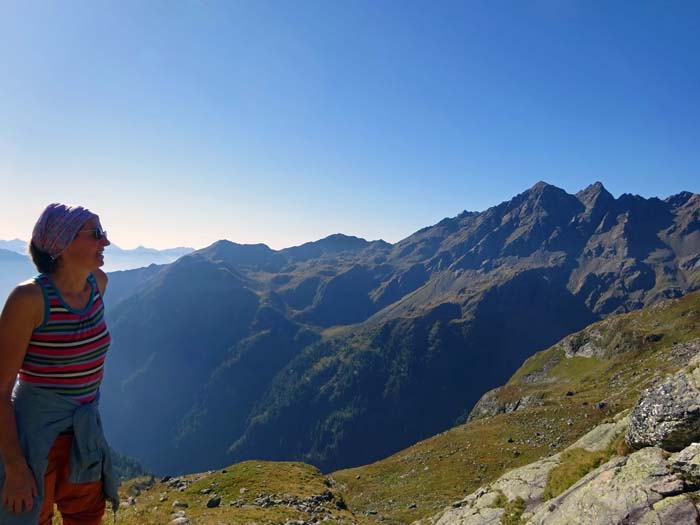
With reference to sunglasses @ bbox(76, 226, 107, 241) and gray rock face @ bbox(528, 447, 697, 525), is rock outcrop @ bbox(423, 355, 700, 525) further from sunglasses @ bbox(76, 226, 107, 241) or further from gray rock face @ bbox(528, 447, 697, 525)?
sunglasses @ bbox(76, 226, 107, 241)

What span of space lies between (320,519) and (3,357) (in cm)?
2537

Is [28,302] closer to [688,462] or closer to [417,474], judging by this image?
[688,462]

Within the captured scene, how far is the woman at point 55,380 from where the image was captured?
458 cm

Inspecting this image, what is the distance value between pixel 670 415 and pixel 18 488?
50.4 feet

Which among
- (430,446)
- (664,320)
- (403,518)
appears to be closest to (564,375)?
(664,320)

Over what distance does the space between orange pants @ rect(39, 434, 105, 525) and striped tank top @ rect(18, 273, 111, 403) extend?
2.19ft

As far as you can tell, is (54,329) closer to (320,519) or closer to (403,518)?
(320,519)

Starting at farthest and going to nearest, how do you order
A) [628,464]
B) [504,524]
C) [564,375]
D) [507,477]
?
1. [564,375]
2. [507,477]
3. [504,524]
4. [628,464]

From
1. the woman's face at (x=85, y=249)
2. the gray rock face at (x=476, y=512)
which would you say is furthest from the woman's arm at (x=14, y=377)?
the gray rock face at (x=476, y=512)

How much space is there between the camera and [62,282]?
5.25 m

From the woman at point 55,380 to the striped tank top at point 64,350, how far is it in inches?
0.4

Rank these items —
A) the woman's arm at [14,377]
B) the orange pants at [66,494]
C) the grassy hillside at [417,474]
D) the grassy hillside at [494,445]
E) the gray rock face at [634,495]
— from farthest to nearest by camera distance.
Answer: the grassy hillside at [494,445] → the grassy hillside at [417,474] → the gray rock face at [634,495] → the orange pants at [66,494] → the woman's arm at [14,377]

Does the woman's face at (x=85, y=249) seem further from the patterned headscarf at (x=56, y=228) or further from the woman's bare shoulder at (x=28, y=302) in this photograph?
the woman's bare shoulder at (x=28, y=302)

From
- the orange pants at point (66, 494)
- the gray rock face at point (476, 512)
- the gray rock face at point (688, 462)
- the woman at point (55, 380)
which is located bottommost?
the gray rock face at point (476, 512)
